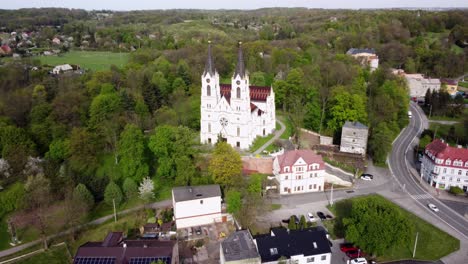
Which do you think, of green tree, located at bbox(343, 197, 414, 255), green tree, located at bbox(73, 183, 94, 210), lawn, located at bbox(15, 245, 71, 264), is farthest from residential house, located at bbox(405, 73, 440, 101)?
lawn, located at bbox(15, 245, 71, 264)

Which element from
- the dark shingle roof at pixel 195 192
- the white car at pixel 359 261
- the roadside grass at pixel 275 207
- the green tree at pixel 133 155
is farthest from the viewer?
the green tree at pixel 133 155

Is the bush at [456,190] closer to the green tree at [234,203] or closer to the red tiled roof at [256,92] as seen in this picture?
the green tree at [234,203]

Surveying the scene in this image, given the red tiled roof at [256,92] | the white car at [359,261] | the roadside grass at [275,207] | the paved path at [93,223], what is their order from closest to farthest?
1. the white car at [359,261]
2. the paved path at [93,223]
3. the roadside grass at [275,207]
4. the red tiled roof at [256,92]

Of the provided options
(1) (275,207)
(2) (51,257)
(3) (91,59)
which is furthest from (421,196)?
(3) (91,59)

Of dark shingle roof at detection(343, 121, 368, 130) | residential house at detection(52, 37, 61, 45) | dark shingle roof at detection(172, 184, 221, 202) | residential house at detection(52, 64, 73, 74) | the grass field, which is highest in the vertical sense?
residential house at detection(52, 37, 61, 45)

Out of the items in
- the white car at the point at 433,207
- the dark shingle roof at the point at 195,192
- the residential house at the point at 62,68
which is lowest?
the white car at the point at 433,207

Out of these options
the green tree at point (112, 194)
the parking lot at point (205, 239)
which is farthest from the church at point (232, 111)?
the green tree at point (112, 194)

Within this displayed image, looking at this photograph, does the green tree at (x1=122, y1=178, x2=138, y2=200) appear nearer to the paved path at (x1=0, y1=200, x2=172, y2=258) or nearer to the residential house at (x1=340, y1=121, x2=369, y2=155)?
the paved path at (x1=0, y1=200, x2=172, y2=258)
